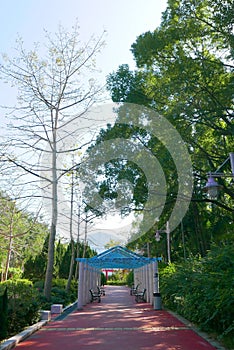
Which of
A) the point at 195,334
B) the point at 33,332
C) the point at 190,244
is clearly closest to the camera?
the point at 195,334

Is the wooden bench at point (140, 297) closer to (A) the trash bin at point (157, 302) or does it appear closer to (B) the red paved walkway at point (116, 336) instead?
(A) the trash bin at point (157, 302)

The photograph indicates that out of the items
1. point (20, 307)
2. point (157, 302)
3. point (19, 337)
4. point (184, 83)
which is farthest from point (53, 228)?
point (184, 83)

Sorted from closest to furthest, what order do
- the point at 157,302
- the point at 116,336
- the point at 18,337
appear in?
the point at 18,337
the point at 116,336
the point at 157,302

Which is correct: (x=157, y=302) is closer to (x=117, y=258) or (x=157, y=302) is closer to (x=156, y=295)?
(x=156, y=295)

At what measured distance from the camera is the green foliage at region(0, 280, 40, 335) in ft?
26.9

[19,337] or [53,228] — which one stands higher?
[53,228]

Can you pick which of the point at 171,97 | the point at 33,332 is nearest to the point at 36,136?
the point at 171,97

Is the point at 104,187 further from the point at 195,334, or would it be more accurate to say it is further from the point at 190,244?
the point at 190,244

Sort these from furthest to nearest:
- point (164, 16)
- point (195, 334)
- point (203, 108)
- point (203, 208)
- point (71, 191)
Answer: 1. point (203, 208)
2. point (71, 191)
3. point (164, 16)
4. point (203, 108)
5. point (195, 334)

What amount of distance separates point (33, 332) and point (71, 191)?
38.4 ft

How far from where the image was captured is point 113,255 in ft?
54.4

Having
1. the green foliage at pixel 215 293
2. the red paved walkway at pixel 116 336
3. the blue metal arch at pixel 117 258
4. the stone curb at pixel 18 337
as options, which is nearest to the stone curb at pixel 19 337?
the stone curb at pixel 18 337

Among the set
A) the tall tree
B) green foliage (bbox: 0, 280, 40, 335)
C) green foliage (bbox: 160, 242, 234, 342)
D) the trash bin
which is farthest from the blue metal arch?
green foliage (bbox: 0, 280, 40, 335)

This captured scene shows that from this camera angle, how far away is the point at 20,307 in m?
8.47
